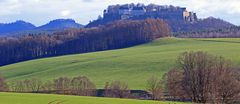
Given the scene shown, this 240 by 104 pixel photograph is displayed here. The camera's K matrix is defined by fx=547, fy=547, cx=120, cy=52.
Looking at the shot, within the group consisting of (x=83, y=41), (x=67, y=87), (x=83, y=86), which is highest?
(x=83, y=41)

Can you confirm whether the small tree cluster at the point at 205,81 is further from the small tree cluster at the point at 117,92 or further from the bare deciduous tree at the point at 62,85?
the bare deciduous tree at the point at 62,85

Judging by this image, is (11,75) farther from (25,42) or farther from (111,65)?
(25,42)

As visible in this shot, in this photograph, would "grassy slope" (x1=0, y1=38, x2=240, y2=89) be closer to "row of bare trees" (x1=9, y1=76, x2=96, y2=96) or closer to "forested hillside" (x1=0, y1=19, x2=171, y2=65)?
"row of bare trees" (x1=9, y1=76, x2=96, y2=96)

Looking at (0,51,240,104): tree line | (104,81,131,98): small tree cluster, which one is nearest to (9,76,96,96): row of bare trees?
(104,81,131,98): small tree cluster

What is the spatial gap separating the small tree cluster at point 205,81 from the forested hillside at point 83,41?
110 metres

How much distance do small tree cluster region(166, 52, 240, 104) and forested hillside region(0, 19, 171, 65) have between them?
110m

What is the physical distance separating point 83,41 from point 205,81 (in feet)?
411

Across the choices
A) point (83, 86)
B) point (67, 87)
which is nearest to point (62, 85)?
point (67, 87)

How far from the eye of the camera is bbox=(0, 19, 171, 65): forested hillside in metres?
170

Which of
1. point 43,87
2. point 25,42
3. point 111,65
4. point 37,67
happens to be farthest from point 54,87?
point 25,42

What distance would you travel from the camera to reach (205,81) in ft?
190

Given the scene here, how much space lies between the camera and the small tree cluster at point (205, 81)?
5641cm

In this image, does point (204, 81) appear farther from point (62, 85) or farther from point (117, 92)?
point (62, 85)

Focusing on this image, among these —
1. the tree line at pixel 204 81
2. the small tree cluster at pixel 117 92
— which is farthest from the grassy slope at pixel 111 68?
the tree line at pixel 204 81
